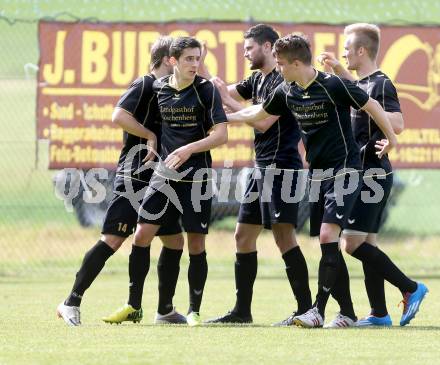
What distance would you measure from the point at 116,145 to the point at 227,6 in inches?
111

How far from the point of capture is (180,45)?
876 cm

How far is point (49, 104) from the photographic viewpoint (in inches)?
572

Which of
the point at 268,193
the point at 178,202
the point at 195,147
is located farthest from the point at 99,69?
the point at 195,147

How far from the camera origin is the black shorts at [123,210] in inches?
358

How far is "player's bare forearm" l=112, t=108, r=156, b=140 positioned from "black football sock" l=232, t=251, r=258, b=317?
1.21 meters

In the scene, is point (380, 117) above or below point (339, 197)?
above

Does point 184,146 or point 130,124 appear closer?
point 184,146

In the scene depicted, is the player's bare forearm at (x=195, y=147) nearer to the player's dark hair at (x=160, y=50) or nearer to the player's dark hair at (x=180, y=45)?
Answer: the player's dark hair at (x=180, y=45)

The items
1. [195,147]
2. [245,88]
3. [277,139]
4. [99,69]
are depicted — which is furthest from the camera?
[99,69]

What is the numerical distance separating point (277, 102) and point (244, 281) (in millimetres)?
1460

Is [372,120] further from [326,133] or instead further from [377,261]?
[377,261]

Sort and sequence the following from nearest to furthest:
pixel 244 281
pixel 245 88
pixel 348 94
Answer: pixel 348 94, pixel 244 281, pixel 245 88

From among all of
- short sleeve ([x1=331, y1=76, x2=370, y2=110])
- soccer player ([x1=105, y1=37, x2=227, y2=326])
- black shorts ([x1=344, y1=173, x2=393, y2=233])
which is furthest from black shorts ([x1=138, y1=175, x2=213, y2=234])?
short sleeve ([x1=331, y1=76, x2=370, y2=110])

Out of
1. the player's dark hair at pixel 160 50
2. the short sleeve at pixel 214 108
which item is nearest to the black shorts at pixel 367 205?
the short sleeve at pixel 214 108
